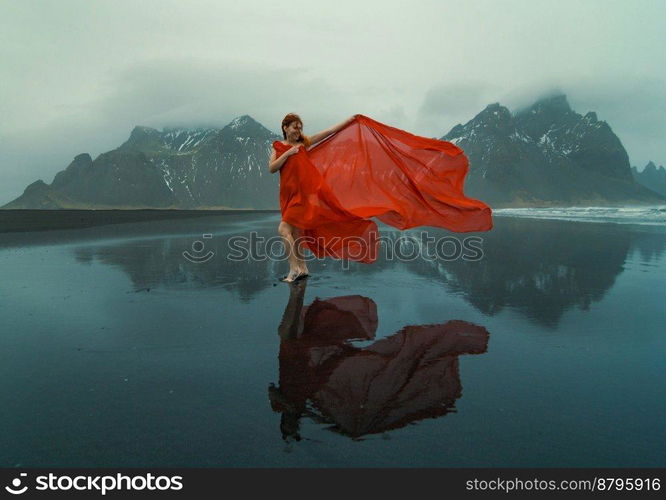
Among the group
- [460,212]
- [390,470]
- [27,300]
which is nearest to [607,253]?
[460,212]

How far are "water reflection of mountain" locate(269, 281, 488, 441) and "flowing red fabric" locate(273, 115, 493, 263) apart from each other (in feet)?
8.16

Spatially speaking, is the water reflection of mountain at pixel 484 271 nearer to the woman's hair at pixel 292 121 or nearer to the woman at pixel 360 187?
the woman at pixel 360 187

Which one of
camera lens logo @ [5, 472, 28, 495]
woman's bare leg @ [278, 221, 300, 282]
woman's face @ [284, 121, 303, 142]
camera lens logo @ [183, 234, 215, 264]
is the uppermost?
woman's face @ [284, 121, 303, 142]

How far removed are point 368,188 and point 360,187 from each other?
0.13 m

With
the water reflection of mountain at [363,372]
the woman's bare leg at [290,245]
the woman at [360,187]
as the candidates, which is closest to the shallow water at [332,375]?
the water reflection of mountain at [363,372]

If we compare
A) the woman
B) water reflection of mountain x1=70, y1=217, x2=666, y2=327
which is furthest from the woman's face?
water reflection of mountain x1=70, y1=217, x2=666, y2=327

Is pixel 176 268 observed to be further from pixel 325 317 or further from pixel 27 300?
pixel 325 317

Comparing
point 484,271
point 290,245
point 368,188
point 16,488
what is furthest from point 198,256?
point 16,488

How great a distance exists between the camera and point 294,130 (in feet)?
22.4

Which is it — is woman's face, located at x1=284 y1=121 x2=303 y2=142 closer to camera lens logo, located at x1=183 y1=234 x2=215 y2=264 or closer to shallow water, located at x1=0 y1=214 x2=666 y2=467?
shallow water, located at x1=0 y1=214 x2=666 y2=467

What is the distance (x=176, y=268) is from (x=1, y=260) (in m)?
4.61

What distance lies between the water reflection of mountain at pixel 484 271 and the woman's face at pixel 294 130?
2.31 metres

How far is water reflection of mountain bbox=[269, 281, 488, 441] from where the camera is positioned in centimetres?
253

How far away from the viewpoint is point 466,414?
8.29 feet
